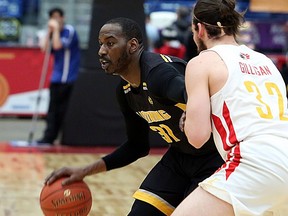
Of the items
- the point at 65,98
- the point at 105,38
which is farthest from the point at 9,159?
the point at 105,38

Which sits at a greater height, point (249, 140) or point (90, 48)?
point (249, 140)

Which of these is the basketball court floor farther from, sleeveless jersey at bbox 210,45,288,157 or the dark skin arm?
sleeveless jersey at bbox 210,45,288,157

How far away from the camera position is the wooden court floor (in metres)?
6.85

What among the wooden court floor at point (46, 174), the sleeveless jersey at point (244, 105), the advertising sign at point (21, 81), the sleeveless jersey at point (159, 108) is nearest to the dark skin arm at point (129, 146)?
the sleeveless jersey at point (159, 108)

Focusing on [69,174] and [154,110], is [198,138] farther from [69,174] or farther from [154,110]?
[69,174]

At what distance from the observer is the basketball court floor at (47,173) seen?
687 cm

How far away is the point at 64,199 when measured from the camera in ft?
14.0

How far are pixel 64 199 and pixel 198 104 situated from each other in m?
1.33

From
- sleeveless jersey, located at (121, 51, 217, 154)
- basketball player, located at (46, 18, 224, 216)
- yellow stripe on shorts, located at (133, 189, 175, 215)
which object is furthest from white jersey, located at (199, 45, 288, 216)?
yellow stripe on shorts, located at (133, 189, 175, 215)

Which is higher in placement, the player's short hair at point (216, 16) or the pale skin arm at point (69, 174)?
the player's short hair at point (216, 16)

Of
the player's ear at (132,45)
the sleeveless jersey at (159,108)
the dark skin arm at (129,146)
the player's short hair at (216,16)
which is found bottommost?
the dark skin arm at (129,146)

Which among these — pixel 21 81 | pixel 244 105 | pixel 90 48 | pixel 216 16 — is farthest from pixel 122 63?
pixel 21 81

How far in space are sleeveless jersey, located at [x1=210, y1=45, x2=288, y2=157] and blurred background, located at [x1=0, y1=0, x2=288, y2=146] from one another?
49cm

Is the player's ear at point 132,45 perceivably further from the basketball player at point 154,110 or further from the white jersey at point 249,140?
the white jersey at point 249,140
